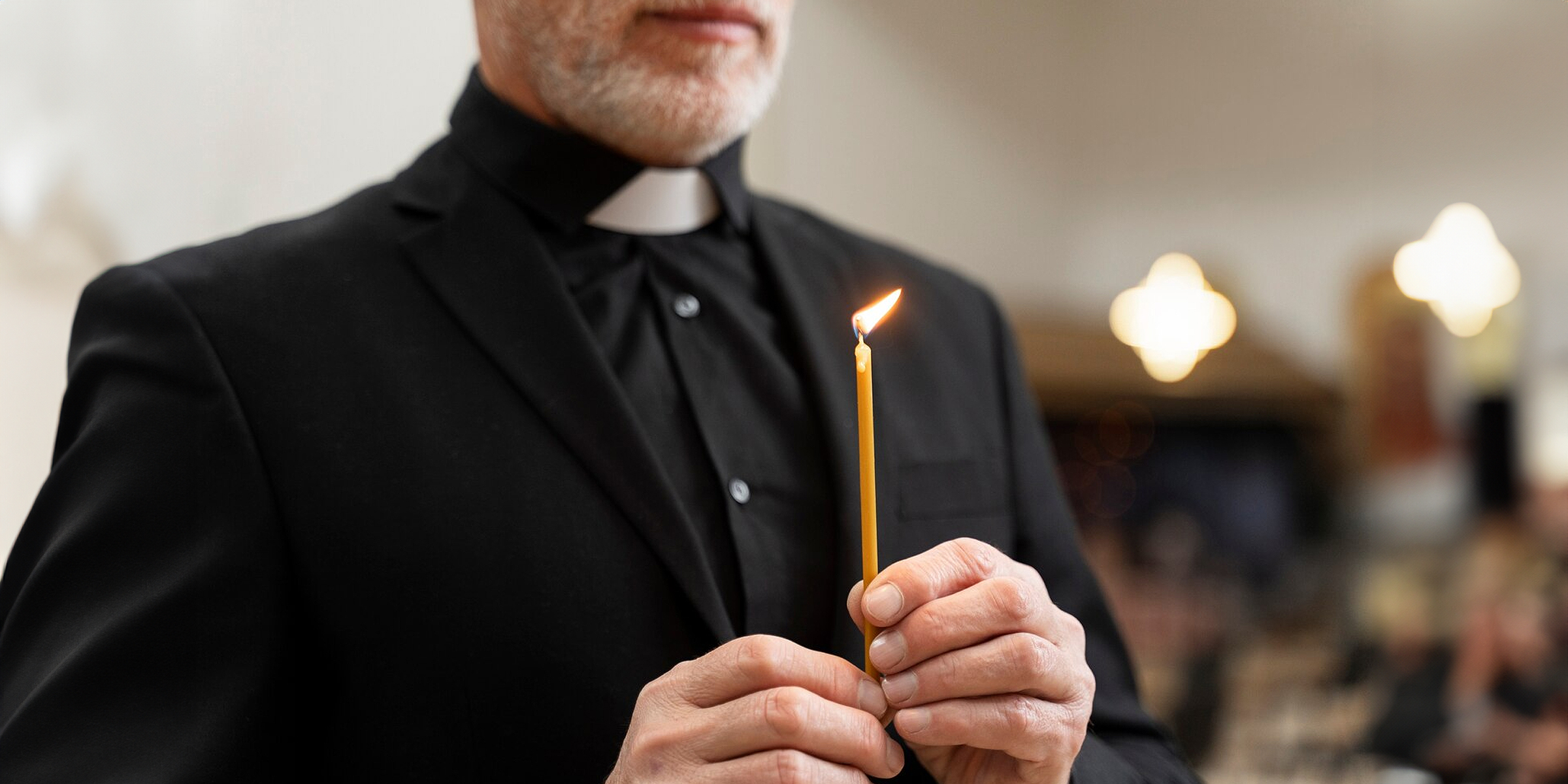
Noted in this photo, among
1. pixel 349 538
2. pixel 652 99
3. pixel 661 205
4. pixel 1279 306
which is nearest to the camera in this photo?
pixel 349 538

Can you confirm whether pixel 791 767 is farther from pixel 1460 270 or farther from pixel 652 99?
pixel 1460 270

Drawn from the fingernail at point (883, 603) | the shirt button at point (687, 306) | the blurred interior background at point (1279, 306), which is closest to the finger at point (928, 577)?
the fingernail at point (883, 603)

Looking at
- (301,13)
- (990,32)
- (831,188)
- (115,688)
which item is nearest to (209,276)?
(115,688)

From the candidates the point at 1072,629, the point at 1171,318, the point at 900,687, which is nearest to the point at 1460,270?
the point at 1171,318

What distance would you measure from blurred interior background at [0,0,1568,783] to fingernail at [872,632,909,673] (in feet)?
6.63

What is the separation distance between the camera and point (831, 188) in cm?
272

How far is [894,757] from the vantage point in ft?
2.01

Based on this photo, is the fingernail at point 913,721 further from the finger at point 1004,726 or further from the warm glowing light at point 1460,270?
the warm glowing light at point 1460,270

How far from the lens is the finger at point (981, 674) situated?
61 centimetres

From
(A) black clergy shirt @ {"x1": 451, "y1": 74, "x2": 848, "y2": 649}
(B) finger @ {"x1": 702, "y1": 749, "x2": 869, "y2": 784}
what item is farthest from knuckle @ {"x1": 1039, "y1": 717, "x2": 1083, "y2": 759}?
(A) black clergy shirt @ {"x1": 451, "y1": 74, "x2": 848, "y2": 649}

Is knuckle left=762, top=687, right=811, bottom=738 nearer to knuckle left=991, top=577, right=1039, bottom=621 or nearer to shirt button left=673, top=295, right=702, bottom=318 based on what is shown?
knuckle left=991, top=577, right=1039, bottom=621

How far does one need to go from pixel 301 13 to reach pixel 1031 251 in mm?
2432

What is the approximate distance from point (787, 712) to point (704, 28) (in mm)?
541

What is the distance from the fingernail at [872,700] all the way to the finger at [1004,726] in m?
0.01
